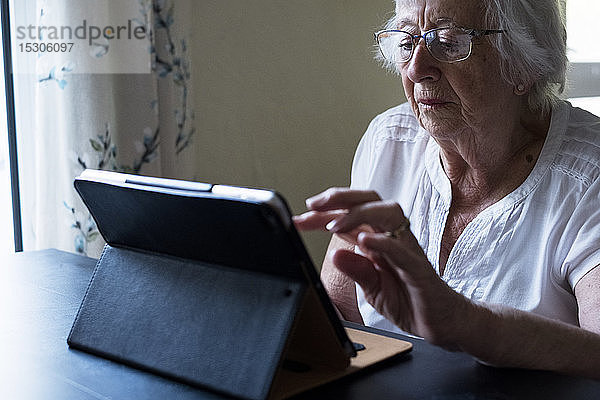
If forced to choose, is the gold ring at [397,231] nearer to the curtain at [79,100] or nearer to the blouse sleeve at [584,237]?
the blouse sleeve at [584,237]

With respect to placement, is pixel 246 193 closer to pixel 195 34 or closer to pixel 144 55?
pixel 144 55

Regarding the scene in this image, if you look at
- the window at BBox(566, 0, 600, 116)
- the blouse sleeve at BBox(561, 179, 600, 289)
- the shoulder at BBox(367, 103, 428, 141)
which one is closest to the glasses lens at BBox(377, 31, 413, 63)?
the shoulder at BBox(367, 103, 428, 141)

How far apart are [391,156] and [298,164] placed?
134 centimetres

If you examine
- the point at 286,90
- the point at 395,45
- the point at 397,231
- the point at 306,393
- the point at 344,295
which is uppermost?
the point at 395,45

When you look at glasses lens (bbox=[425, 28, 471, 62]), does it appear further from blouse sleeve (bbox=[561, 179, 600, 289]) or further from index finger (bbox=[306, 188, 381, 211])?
index finger (bbox=[306, 188, 381, 211])

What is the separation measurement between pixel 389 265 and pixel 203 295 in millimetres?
215

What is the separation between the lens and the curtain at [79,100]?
84.9 inches

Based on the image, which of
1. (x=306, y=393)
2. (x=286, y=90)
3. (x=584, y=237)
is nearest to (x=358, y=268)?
(x=306, y=393)

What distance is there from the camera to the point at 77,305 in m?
1.16

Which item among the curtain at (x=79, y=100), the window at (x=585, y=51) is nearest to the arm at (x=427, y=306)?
the curtain at (x=79, y=100)

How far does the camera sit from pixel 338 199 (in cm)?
83

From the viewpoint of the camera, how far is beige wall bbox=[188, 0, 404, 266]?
2.66m

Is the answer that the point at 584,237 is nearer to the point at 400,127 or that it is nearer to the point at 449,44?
the point at 449,44

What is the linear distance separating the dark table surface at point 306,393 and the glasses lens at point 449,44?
0.64m
